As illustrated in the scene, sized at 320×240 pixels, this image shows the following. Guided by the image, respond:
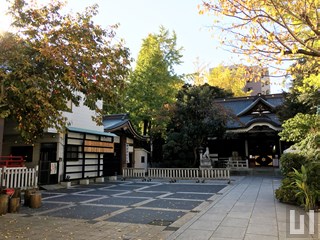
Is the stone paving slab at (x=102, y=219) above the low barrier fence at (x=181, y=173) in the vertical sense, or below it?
below

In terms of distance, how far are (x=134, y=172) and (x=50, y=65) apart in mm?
14717

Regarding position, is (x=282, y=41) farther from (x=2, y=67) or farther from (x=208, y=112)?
(x=208, y=112)

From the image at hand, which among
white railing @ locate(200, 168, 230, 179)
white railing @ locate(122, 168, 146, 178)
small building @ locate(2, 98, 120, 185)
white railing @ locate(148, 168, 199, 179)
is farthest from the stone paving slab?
white railing @ locate(122, 168, 146, 178)

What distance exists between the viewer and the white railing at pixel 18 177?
11.2 metres

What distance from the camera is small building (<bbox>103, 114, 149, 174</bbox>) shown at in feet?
70.0

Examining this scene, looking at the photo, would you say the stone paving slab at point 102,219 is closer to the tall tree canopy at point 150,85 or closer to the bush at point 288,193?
the bush at point 288,193

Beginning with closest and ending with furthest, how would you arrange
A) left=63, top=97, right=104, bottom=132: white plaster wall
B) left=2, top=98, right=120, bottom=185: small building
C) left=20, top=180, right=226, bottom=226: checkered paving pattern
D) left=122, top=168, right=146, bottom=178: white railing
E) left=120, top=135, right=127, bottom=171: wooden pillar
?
left=20, top=180, right=226, bottom=226: checkered paving pattern < left=2, top=98, right=120, bottom=185: small building < left=63, top=97, right=104, bottom=132: white plaster wall < left=122, top=168, right=146, bottom=178: white railing < left=120, top=135, right=127, bottom=171: wooden pillar

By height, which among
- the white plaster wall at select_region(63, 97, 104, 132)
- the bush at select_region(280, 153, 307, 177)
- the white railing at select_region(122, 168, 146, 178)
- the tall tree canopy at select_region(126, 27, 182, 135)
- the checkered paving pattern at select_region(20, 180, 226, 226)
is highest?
the tall tree canopy at select_region(126, 27, 182, 135)

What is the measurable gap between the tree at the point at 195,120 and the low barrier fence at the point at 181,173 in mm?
2927

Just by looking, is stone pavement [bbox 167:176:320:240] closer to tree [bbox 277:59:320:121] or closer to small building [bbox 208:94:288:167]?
tree [bbox 277:59:320:121]

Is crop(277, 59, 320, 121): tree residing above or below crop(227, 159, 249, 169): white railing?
above

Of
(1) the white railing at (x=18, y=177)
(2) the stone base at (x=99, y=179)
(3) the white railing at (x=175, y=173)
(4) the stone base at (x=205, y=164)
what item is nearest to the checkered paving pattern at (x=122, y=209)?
(1) the white railing at (x=18, y=177)

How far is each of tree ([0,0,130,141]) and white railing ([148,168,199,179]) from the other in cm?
1219

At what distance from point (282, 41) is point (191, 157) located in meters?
17.9
